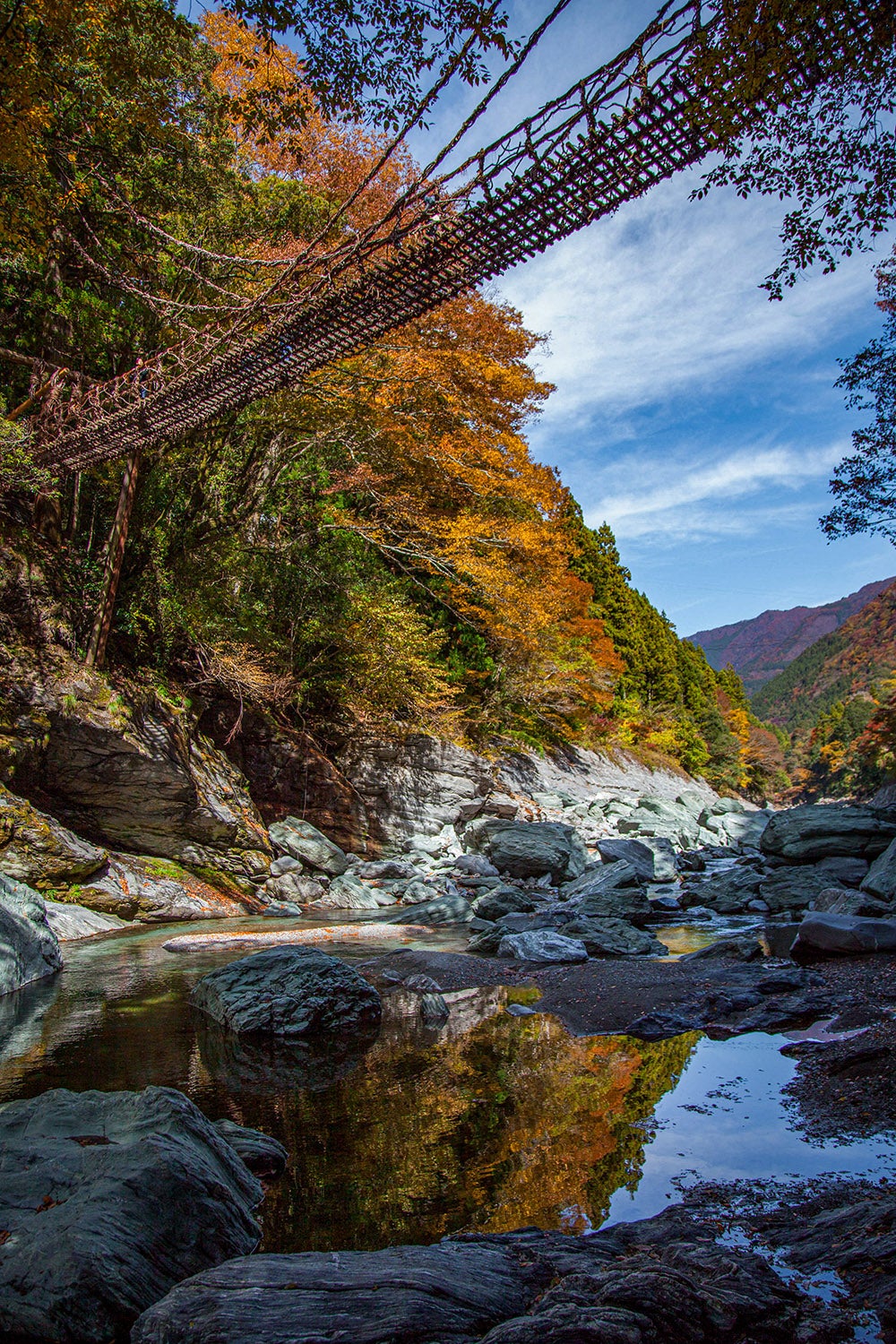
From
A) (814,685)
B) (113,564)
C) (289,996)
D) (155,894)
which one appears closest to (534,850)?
(155,894)

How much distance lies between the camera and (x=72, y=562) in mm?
11023

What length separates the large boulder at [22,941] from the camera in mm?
5809

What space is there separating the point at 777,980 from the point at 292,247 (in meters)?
11.6

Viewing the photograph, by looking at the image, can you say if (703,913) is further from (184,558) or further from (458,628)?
(458,628)

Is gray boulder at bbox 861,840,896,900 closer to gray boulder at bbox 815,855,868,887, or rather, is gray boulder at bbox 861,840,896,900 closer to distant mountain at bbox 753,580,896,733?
gray boulder at bbox 815,855,868,887

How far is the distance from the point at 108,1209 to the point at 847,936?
616 centimetres

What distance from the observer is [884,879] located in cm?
838

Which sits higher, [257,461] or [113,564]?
[257,461]

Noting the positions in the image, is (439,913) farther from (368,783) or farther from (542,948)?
(368,783)

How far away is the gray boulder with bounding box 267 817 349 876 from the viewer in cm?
1209

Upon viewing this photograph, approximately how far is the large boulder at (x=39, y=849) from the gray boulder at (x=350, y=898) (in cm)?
335

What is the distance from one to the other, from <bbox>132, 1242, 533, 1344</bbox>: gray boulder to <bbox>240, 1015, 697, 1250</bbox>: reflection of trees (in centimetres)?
44

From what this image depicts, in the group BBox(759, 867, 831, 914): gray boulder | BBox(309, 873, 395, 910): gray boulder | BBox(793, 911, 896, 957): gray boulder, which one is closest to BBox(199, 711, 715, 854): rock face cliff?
BBox(309, 873, 395, 910): gray boulder

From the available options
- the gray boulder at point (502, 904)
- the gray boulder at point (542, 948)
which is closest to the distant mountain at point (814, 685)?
the gray boulder at point (502, 904)
